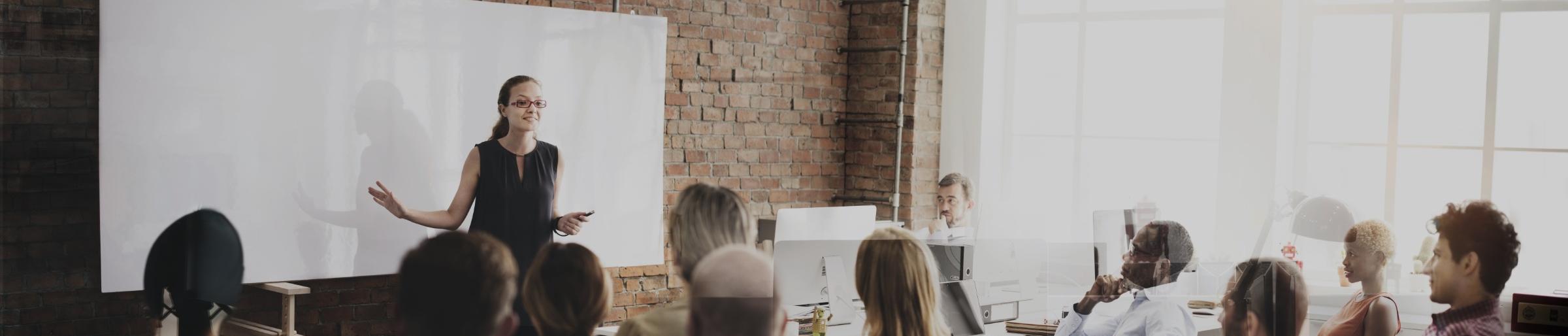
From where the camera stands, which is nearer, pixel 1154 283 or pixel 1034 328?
pixel 1154 283

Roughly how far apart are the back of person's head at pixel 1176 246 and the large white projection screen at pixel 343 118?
4.25 ft

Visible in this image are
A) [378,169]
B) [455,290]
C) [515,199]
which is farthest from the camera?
[378,169]

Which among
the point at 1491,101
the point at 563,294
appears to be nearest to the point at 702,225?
the point at 563,294

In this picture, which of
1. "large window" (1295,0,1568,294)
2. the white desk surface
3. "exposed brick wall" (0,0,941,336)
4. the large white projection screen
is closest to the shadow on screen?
the large white projection screen

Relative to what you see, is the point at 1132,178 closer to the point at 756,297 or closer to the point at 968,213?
the point at 968,213

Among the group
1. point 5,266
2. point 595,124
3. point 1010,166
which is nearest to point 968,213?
point 1010,166

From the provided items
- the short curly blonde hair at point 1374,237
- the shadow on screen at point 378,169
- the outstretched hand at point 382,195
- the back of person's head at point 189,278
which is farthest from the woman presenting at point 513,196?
the short curly blonde hair at point 1374,237

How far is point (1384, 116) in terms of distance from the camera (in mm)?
2598

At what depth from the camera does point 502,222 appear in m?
1.65

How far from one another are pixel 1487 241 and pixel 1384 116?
18.2 inches

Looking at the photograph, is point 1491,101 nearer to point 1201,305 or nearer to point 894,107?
point 1201,305

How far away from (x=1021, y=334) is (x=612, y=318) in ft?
6.40

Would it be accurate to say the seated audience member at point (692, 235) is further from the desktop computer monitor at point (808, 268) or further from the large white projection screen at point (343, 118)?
the large white projection screen at point (343, 118)

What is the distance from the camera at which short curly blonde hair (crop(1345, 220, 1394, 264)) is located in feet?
7.70
